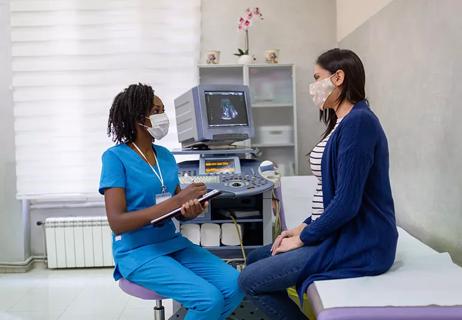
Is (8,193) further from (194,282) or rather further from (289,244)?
(289,244)

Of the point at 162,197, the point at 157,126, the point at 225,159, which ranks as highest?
the point at 157,126

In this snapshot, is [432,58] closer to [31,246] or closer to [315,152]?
[315,152]

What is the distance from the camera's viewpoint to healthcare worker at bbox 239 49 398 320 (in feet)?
4.88

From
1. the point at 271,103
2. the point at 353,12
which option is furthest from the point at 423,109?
the point at 271,103

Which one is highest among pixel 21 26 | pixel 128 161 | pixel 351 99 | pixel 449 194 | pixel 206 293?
pixel 21 26

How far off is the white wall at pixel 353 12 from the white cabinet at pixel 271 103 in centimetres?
51

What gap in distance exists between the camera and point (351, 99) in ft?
5.55

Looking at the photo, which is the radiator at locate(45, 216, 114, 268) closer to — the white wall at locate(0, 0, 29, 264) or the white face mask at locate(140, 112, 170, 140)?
the white wall at locate(0, 0, 29, 264)

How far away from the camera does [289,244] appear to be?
1735mm

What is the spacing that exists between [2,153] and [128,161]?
257 cm

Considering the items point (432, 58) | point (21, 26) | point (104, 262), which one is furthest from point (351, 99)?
point (21, 26)

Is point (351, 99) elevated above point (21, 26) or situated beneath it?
situated beneath

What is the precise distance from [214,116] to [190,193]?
873 mm

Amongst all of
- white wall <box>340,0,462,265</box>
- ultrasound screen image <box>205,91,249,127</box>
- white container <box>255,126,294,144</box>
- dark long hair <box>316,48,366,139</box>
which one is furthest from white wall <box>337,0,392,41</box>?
dark long hair <box>316,48,366,139</box>
